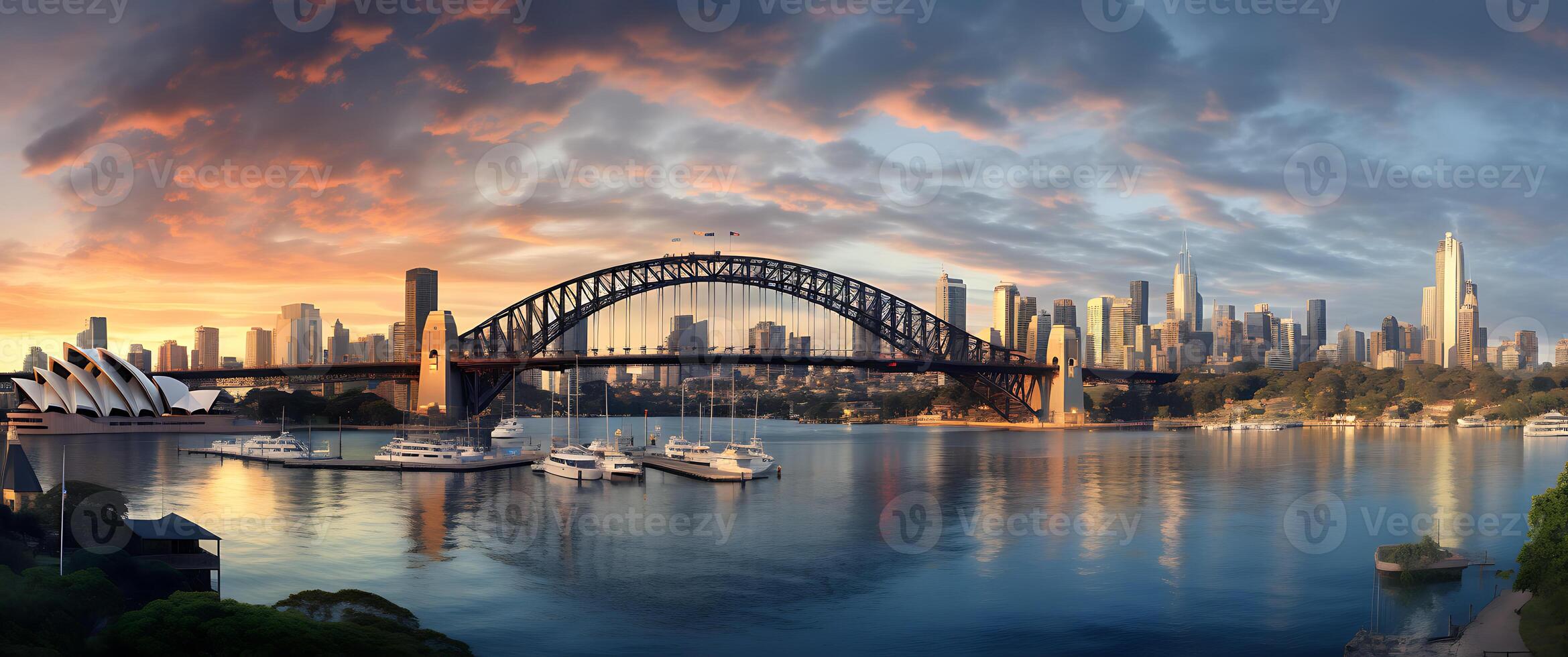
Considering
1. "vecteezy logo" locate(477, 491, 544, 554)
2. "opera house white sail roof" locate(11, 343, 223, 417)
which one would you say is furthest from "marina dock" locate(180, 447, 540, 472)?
"opera house white sail roof" locate(11, 343, 223, 417)

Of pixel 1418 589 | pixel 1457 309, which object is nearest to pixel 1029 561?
pixel 1418 589

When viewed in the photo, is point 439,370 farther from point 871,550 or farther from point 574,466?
point 871,550

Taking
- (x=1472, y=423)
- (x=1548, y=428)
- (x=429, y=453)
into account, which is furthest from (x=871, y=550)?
(x=1472, y=423)

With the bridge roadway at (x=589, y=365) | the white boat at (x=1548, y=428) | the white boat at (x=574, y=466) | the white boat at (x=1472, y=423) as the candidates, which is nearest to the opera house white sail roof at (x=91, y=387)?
the bridge roadway at (x=589, y=365)

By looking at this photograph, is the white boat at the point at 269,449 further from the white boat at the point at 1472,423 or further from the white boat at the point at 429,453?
the white boat at the point at 1472,423

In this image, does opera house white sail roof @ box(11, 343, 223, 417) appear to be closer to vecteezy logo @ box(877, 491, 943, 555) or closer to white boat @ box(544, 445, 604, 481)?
white boat @ box(544, 445, 604, 481)

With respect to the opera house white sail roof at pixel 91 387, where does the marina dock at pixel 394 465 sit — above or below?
below
